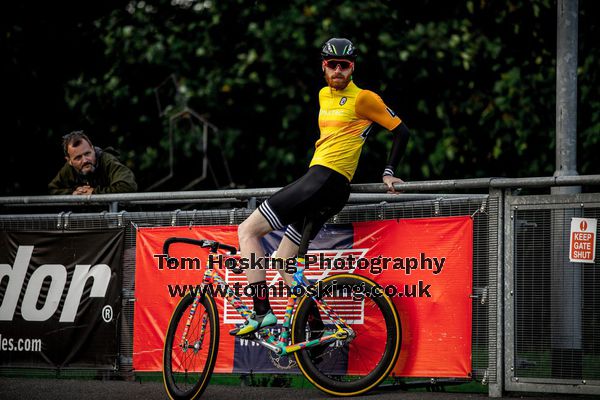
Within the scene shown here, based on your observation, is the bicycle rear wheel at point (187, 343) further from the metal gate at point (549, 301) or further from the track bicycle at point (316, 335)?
the metal gate at point (549, 301)

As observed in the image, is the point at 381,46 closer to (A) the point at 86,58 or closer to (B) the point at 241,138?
(B) the point at 241,138

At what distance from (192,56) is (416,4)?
3.87 m

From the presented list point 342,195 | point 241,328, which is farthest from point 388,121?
point 241,328

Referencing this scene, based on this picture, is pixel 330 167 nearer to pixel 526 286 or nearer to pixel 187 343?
pixel 526 286

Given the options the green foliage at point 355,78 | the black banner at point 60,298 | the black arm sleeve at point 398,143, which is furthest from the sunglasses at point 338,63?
the green foliage at point 355,78

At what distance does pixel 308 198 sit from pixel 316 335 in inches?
39.8

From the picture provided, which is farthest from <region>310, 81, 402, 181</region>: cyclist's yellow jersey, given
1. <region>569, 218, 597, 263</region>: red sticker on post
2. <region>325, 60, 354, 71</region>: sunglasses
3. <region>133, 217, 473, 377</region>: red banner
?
<region>569, 218, 597, 263</region>: red sticker on post

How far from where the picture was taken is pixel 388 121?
26.4 ft

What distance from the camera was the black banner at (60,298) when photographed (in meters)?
9.59

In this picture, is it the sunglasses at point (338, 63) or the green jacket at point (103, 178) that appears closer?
the sunglasses at point (338, 63)

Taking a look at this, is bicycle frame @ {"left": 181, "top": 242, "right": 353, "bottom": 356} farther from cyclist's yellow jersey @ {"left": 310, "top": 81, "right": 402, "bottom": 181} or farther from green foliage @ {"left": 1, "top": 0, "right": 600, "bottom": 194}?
green foliage @ {"left": 1, "top": 0, "right": 600, "bottom": 194}

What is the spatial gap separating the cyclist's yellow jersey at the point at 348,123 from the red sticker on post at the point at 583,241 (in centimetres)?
146

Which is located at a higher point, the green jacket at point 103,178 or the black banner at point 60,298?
the green jacket at point 103,178

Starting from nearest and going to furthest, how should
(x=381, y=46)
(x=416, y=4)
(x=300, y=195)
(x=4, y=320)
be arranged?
(x=300, y=195), (x=4, y=320), (x=381, y=46), (x=416, y=4)
